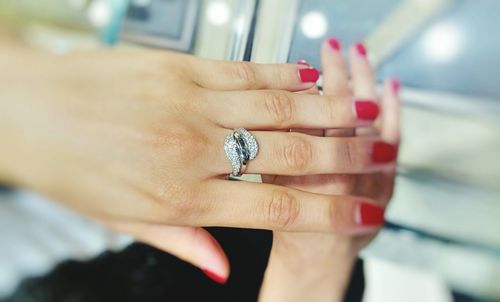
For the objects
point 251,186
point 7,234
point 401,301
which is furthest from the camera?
point 401,301

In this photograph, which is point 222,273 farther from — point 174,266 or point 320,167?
point 320,167

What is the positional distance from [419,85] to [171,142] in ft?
0.99

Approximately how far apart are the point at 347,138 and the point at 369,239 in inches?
5.1

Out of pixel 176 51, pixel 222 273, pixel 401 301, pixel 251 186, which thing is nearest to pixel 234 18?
pixel 176 51

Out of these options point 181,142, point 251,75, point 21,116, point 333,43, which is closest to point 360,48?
point 333,43

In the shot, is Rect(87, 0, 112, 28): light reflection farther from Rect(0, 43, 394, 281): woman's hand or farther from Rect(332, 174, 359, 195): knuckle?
Rect(332, 174, 359, 195): knuckle

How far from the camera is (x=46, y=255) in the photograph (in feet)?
1.24

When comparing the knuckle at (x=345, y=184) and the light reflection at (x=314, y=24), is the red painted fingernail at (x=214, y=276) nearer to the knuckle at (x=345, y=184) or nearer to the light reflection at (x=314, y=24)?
the knuckle at (x=345, y=184)

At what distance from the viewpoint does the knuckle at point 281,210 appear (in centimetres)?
47

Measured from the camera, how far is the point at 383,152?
0.54 m

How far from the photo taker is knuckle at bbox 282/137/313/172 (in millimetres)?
479

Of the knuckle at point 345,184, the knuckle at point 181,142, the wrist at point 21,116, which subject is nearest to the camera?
the wrist at point 21,116

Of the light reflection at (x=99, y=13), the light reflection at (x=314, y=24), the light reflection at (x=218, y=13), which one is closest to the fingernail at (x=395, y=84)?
the light reflection at (x=314, y=24)

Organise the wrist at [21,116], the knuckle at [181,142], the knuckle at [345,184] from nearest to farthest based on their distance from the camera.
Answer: the wrist at [21,116] < the knuckle at [181,142] < the knuckle at [345,184]
